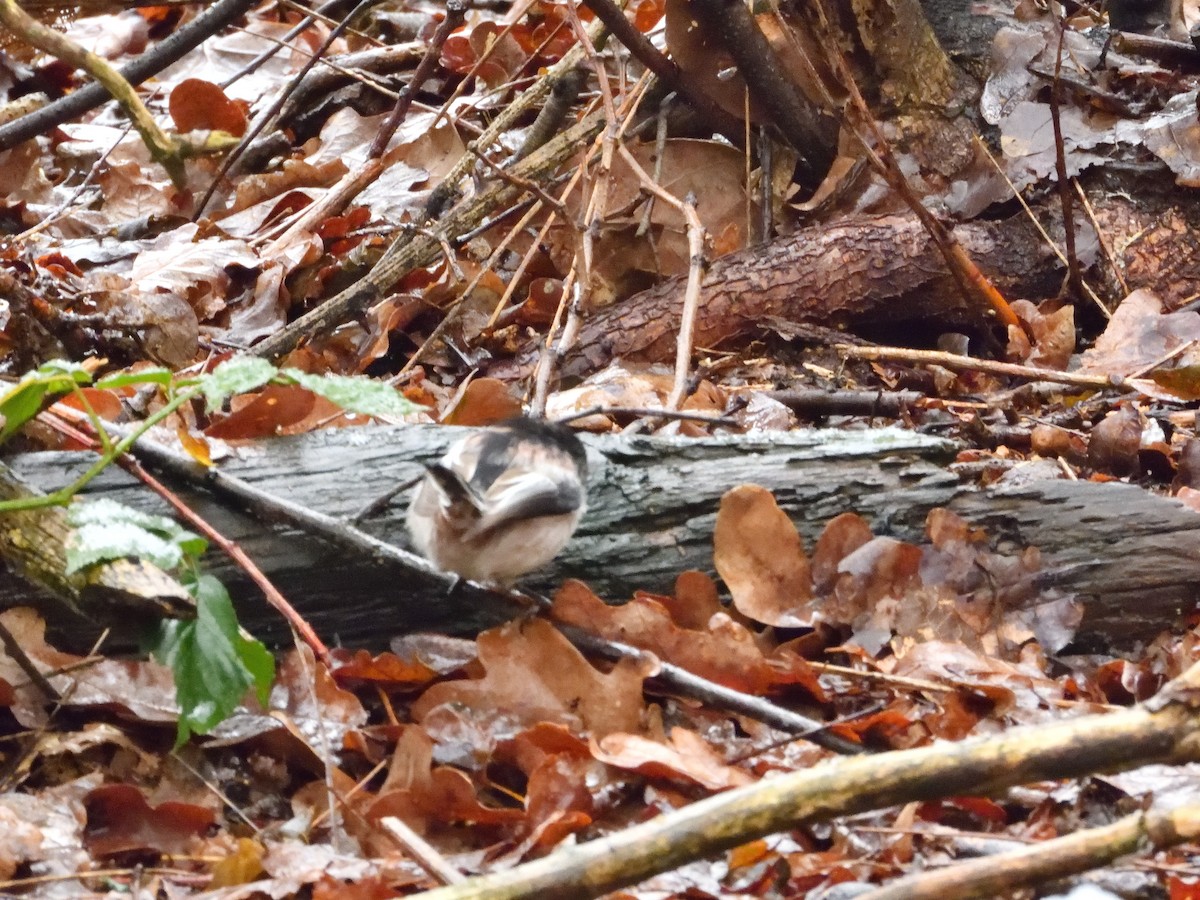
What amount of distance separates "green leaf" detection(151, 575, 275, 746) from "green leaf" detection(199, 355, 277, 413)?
12.0 inches

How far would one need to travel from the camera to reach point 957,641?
8.30ft

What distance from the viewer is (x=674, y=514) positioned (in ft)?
8.59

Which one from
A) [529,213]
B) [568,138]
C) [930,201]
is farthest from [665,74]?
[930,201]

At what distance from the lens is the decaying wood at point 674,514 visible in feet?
8.05

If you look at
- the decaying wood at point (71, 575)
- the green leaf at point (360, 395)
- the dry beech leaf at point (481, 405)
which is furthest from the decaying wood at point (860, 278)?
the decaying wood at point (71, 575)

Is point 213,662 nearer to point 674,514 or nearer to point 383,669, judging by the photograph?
point 383,669

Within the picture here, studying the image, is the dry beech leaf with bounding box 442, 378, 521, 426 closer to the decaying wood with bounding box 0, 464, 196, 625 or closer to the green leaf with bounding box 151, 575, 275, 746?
the decaying wood with bounding box 0, 464, 196, 625

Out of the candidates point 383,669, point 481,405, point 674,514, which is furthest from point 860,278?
point 383,669

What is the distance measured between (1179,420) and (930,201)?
144cm

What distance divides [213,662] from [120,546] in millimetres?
237

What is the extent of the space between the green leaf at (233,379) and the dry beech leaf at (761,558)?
3.37 ft

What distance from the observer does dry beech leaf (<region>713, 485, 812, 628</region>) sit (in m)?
2.51

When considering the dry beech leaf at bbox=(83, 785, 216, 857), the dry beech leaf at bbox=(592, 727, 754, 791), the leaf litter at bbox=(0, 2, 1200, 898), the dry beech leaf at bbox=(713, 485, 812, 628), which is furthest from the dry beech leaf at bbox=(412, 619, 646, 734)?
the dry beech leaf at bbox=(83, 785, 216, 857)

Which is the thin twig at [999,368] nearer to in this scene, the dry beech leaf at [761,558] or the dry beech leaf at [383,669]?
the dry beech leaf at [761,558]
